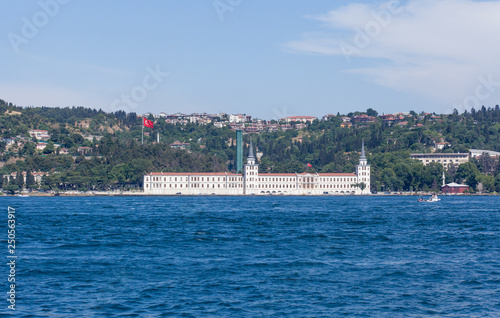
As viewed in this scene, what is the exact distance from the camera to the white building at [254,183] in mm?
134000

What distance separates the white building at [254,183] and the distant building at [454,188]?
48.9ft

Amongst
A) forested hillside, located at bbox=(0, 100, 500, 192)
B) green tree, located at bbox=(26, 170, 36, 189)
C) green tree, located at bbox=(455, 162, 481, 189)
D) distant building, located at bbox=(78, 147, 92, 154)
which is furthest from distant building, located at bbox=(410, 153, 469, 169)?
green tree, located at bbox=(26, 170, 36, 189)

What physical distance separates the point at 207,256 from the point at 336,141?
6548 inches

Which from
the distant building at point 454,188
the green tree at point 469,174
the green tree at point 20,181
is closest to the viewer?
the green tree at point 20,181

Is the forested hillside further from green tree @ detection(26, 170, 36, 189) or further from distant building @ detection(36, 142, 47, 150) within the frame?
distant building @ detection(36, 142, 47, 150)

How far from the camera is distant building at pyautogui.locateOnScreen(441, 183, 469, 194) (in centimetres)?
13150

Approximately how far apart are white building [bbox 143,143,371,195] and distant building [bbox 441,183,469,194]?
14.9 meters

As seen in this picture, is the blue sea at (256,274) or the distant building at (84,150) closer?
the blue sea at (256,274)

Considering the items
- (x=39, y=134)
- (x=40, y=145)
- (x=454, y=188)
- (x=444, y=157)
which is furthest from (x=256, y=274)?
(x=39, y=134)

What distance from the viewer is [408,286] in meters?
21.0

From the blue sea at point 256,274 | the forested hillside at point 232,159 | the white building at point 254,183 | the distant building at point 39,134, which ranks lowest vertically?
the blue sea at point 256,274

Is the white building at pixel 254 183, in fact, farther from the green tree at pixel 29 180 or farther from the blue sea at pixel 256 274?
the blue sea at pixel 256 274

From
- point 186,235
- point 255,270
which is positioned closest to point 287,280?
point 255,270

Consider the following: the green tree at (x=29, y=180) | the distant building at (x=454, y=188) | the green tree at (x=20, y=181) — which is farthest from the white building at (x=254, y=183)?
the green tree at (x=20, y=181)
